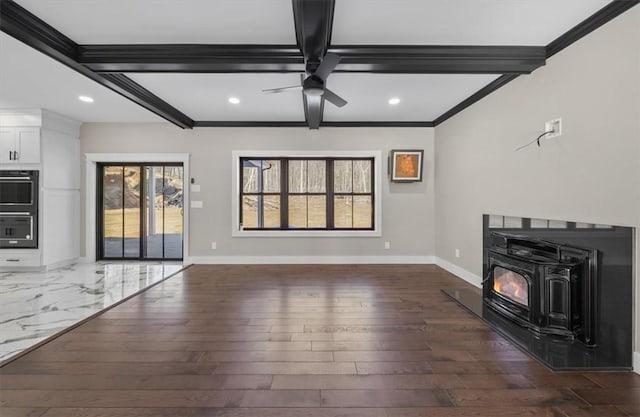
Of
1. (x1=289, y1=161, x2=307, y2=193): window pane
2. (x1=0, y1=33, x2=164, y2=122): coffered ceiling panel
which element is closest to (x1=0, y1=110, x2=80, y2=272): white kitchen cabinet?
(x1=0, y1=33, x2=164, y2=122): coffered ceiling panel

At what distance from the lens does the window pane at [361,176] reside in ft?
18.8

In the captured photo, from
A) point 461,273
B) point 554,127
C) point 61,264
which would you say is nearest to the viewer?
point 554,127

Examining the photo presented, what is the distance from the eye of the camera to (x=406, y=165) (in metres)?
5.43

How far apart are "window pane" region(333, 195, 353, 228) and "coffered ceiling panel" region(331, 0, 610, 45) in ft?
10.5

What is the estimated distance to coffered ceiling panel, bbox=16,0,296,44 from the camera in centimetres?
231

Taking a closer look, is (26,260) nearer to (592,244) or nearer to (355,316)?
(355,316)

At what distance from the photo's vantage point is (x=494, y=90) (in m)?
3.71

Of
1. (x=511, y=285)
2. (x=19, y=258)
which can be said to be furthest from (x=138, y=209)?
(x=511, y=285)

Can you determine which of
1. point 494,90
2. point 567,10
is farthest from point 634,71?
point 494,90

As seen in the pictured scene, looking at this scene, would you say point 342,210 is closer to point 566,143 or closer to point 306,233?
point 306,233

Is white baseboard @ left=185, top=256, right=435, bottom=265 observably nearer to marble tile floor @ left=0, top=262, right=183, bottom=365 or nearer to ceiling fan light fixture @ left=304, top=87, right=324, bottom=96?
marble tile floor @ left=0, top=262, right=183, bottom=365

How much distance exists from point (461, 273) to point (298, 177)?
127 inches

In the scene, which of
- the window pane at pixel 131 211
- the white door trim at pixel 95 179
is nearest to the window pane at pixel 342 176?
the white door trim at pixel 95 179

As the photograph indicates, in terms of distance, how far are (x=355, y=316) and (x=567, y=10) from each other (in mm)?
3121
